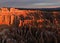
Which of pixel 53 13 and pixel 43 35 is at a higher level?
pixel 53 13

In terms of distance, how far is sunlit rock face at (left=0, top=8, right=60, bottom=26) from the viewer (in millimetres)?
2039

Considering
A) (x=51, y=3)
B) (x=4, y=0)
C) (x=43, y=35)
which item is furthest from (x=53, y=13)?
(x=4, y=0)

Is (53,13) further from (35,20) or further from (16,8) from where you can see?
(16,8)

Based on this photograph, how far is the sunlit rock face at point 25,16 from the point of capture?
2.04 metres

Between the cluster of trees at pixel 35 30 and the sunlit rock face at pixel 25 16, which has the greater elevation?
the sunlit rock face at pixel 25 16

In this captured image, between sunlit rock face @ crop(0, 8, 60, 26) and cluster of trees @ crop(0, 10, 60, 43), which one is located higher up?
sunlit rock face @ crop(0, 8, 60, 26)

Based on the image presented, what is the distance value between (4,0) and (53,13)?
1.81ft

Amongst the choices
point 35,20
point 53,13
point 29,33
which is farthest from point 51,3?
point 29,33

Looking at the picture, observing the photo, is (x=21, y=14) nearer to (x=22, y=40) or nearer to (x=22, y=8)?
(x=22, y=8)

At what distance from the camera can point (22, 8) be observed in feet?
6.65

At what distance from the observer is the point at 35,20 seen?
6.80 feet

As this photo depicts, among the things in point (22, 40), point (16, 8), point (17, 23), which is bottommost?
point (22, 40)

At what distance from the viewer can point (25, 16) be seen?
207 centimetres

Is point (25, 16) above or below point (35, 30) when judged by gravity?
Result: above
